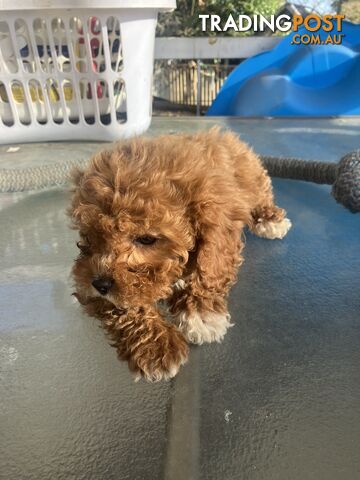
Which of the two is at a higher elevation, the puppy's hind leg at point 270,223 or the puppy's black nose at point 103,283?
the puppy's black nose at point 103,283

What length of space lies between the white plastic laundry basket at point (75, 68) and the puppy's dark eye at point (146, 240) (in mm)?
Result: 2011

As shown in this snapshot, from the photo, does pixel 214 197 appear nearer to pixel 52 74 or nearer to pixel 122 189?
pixel 122 189

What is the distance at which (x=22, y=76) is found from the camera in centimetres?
293

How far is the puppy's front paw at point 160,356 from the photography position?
1.19m

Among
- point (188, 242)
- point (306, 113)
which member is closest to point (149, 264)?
point (188, 242)

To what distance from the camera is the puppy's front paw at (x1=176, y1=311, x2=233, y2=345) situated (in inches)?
52.1

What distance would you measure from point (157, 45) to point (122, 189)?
4.07m

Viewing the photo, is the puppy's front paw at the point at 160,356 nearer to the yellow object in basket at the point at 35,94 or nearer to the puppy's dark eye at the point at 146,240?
the puppy's dark eye at the point at 146,240

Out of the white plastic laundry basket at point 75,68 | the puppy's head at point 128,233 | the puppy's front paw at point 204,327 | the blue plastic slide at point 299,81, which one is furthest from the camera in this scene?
the blue plastic slide at point 299,81

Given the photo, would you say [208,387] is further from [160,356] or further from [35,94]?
[35,94]

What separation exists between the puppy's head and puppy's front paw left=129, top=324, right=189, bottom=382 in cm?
12

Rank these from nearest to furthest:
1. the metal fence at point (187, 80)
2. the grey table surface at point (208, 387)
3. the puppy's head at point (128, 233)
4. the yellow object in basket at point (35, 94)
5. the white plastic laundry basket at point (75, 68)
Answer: the grey table surface at point (208, 387)
the puppy's head at point (128, 233)
the white plastic laundry basket at point (75, 68)
the yellow object in basket at point (35, 94)
the metal fence at point (187, 80)

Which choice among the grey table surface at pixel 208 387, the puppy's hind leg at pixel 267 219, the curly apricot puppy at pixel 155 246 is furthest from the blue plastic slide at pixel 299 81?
the curly apricot puppy at pixel 155 246

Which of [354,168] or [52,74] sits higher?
[52,74]
